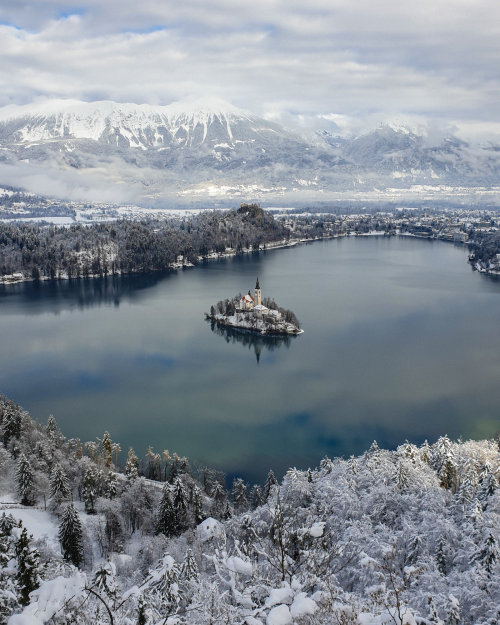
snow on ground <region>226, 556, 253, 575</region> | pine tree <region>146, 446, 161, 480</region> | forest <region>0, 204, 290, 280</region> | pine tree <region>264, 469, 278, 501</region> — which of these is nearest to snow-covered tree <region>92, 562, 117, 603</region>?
snow on ground <region>226, 556, 253, 575</region>

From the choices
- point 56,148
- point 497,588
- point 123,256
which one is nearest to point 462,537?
point 497,588

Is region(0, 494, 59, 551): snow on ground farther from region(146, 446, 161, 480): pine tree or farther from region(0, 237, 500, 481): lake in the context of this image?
region(0, 237, 500, 481): lake

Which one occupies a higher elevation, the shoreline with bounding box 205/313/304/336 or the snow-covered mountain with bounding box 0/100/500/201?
the snow-covered mountain with bounding box 0/100/500/201

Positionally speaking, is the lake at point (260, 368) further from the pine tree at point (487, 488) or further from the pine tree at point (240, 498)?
the pine tree at point (487, 488)

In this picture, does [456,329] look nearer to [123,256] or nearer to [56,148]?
[123,256]

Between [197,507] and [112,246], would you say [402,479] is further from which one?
[112,246]

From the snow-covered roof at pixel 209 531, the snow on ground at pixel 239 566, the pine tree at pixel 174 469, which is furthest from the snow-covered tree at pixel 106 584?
the pine tree at pixel 174 469
